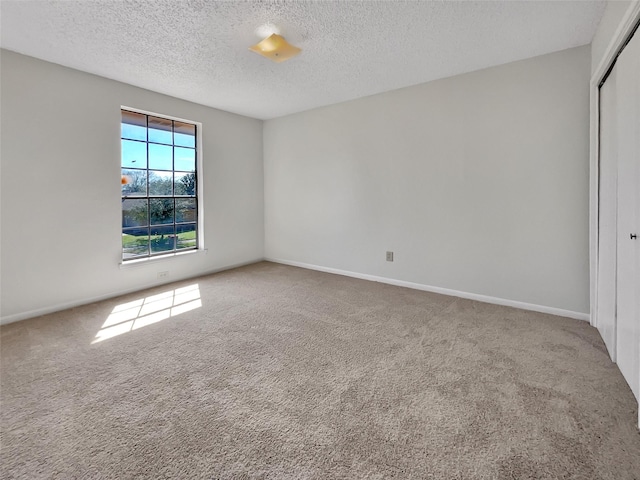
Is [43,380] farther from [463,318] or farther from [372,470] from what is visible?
[463,318]

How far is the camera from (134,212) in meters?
4.12

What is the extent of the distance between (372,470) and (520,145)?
10.8ft

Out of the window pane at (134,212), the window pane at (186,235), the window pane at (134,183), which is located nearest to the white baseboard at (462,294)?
the window pane at (186,235)

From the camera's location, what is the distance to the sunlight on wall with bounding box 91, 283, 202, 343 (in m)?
Result: 2.96

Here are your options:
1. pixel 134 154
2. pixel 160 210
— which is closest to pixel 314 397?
pixel 160 210

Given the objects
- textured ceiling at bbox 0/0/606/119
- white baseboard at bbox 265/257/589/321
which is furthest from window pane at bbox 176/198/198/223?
white baseboard at bbox 265/257/589/321

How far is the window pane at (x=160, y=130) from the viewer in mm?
4266

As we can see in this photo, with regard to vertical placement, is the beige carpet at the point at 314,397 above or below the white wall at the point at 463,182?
below

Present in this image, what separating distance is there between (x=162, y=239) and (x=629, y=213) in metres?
4.81

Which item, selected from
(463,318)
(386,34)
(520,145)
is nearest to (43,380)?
(463,318)

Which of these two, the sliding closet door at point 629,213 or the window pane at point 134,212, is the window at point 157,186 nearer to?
the window pane at point 134,212

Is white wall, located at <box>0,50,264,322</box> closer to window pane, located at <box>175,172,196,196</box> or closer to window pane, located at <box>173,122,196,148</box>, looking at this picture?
window pane, located at <box>173,122,196,148</box>

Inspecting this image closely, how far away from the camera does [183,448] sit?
1.54 meters

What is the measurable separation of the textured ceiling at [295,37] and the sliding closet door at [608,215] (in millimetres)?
711
